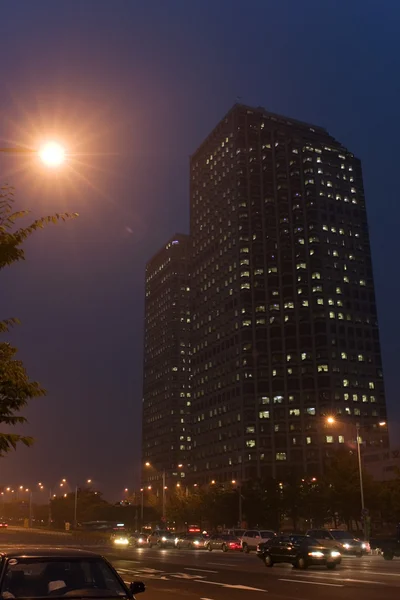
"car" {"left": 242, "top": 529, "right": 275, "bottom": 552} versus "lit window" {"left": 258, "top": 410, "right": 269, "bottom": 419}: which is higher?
"lit window" {"left": 258, "top": 410, "right": 269, "bottom": 419}

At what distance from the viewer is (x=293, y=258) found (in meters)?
184

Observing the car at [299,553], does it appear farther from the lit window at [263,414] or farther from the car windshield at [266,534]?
the lit window at [263,414]

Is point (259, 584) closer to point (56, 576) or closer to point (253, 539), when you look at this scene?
Result: point (56, 576)

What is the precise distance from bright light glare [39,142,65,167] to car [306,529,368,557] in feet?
115

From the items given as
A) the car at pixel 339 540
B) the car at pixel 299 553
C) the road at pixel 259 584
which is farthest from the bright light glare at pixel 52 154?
the car at pixel 339 540

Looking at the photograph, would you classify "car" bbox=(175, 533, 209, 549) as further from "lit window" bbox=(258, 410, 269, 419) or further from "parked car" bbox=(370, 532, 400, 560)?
"lit window" bbox=(258, 410, 269, 419)

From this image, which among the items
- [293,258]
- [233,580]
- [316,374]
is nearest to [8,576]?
[233,580]

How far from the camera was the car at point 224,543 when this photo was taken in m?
55.8

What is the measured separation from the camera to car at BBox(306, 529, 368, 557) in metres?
41.1

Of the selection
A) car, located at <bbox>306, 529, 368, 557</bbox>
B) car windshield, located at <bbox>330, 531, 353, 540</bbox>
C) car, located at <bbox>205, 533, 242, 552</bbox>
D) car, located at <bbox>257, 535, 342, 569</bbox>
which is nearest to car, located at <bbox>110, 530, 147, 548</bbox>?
car, located at <bbox>205, 533, 242, 552</bbox>

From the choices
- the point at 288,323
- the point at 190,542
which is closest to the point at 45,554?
the point at 190,542

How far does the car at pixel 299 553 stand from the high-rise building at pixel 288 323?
129 meters

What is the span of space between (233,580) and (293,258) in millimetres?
163385

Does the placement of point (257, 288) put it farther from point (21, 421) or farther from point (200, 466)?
point (21, 421)
